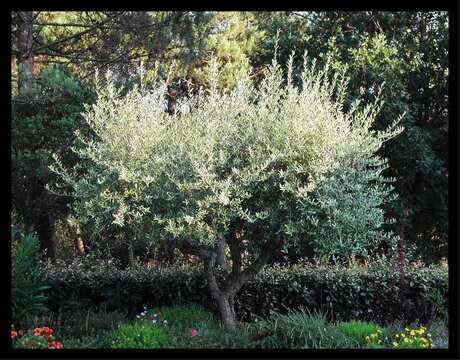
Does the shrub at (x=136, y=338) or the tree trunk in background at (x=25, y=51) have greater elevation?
the tree trunk in background at (x=25, y=51)

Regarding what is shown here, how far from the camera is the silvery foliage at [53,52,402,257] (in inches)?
231

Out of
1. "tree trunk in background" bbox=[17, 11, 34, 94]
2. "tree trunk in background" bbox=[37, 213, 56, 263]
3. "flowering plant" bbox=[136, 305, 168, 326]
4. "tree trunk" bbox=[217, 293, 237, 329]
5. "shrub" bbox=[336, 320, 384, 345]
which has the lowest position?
"tree trunk in background" bbox=[37, 213, 56, 263]

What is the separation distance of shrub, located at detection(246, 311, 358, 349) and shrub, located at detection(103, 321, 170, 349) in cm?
103

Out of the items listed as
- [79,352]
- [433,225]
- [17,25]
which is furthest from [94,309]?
[433,225]

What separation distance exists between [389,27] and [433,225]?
4025 mm

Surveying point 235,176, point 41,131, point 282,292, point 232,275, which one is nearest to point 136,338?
point 232,275

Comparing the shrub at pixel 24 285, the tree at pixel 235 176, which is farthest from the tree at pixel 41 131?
the tree at pixel 235 176

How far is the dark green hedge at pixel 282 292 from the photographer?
25.6ft

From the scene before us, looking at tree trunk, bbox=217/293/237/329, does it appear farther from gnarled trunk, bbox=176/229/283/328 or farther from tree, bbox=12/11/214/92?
tree, bbox=12/11/214/92

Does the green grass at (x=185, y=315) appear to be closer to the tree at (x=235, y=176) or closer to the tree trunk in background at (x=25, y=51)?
the tree at (x=235, y=176)

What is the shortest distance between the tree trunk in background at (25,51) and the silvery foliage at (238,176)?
A: 4108mm

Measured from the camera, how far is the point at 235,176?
6.06 metres

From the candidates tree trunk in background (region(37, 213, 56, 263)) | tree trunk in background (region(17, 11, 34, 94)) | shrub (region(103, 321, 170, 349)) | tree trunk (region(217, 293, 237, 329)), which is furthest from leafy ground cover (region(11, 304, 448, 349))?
tree trunk in background (region(17, 11, 34, 94))

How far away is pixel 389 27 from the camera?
11.0 metres
